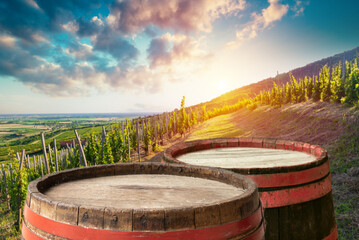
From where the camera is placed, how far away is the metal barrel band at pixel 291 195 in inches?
71.7

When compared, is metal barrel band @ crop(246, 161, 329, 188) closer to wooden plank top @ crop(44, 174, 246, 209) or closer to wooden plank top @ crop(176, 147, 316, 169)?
wooden plank top @ crop(176, 147, 316, 169)

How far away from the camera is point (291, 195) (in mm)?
1864

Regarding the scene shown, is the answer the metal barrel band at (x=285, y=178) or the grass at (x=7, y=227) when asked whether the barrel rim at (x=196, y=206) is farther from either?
the grass at (x=7, y=227)

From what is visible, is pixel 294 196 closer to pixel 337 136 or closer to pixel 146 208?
pixel 146 208

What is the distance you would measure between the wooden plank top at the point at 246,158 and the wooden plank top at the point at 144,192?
757mm

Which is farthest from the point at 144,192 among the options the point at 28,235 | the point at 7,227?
the point at 7,227

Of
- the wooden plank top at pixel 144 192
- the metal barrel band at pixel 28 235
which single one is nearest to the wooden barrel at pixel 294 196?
the wooden plank top at pixel 144 192

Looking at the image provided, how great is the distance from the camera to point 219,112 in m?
36.6

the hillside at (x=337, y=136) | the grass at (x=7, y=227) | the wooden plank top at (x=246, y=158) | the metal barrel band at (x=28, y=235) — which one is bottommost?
the grass at (x=7, y=227)

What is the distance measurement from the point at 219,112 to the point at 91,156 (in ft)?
81.1

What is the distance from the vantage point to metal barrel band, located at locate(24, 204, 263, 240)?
2.99 ft

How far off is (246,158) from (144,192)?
4.81 ft

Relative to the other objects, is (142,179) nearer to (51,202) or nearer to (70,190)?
(70,190)

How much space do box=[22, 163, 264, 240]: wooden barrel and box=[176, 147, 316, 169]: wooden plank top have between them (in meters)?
0.73
